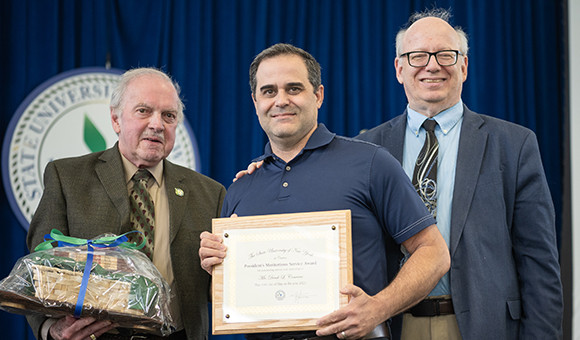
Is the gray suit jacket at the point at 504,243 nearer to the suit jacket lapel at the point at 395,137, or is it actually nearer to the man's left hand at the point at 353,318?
the suit jacket lapel at the point at 395,137

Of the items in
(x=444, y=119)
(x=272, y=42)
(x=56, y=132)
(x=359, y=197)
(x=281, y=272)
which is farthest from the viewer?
(x=272, y=42)

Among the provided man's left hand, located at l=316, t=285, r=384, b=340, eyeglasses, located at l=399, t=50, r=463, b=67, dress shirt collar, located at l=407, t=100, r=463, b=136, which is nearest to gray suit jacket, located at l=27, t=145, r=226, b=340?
man's left hand, located at l=316, t=285, r=384, b=340

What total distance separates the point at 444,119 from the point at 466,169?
0.28 m

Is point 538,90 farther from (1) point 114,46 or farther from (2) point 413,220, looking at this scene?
(1) point 114,46

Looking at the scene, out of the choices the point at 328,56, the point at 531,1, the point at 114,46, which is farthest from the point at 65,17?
the point at 531,1

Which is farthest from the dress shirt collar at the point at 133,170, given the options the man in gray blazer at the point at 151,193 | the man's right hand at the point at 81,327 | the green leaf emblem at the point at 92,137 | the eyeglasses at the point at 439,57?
the green leaf emblem at the point at 92,137

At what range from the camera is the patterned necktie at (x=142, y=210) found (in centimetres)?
242

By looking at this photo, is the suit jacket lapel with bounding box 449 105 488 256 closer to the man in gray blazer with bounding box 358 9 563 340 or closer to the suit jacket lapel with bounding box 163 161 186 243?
the man in gray blazer with bounding box 358 9 563 340

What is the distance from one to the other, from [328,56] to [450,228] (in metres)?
2.32

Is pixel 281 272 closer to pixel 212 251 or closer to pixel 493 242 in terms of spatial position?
pixel 212 251

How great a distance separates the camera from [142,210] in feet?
8.14

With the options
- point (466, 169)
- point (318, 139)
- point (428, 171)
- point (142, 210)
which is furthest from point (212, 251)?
point (466, 169)

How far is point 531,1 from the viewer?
167 inches

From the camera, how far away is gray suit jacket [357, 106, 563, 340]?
2123 millimetres
